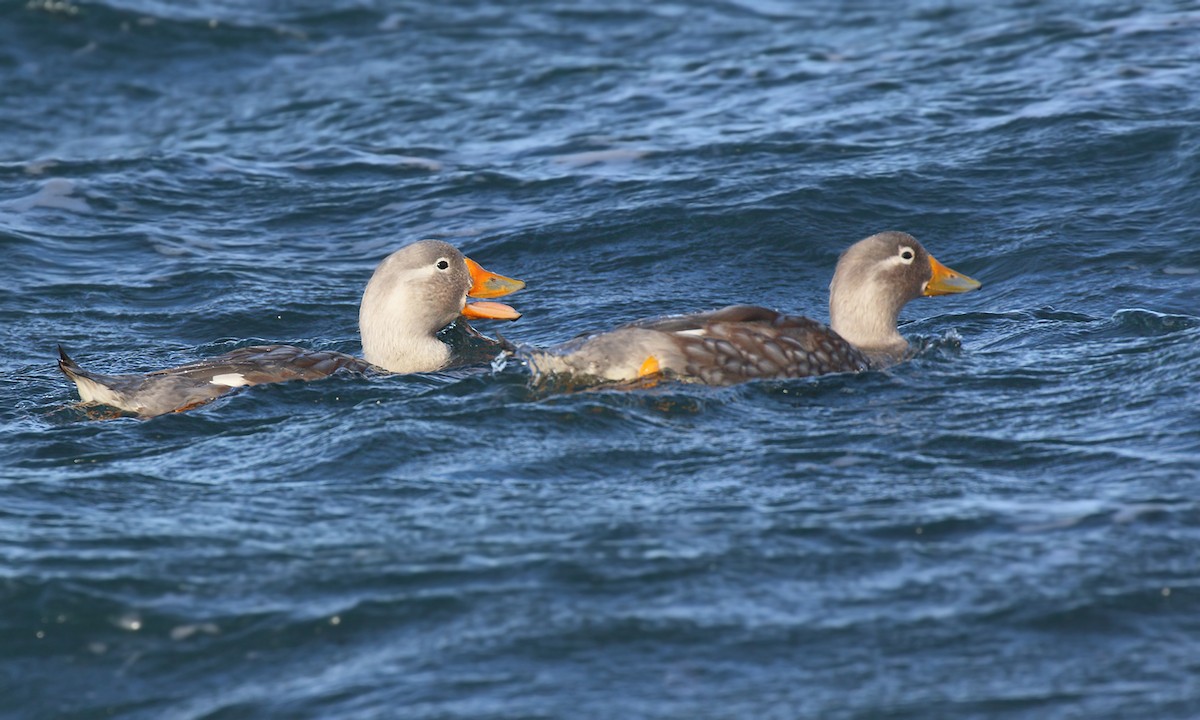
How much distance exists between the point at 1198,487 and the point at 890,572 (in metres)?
1.48

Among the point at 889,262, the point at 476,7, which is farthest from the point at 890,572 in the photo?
the point at 476,7

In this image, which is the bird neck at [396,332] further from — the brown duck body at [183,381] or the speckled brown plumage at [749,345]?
the speckled brown plumage at [749,345]

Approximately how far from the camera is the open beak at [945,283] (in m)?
9.49

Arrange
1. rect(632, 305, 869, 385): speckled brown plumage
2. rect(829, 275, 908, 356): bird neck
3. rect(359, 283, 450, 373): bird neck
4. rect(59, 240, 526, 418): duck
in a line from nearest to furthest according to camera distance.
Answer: rect(632, 305, 869, 385): speckled brown plumage < rect(59, 240, 526, 418): duck < rect(829, 275, 908, 356): bird neck < rect(359, 283, 450, 373): bird neck

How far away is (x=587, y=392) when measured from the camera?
7836 mm

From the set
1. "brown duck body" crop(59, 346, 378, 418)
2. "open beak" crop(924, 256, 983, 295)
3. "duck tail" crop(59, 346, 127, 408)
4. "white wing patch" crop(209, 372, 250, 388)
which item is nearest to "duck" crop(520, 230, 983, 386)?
"open beak" crop(924, 256, 983, 295)

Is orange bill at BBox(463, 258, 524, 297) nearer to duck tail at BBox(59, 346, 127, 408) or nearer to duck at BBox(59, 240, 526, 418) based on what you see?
duck at BBox(59, 240, 526, 418)

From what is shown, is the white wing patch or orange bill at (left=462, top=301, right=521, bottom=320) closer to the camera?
the white wing patch

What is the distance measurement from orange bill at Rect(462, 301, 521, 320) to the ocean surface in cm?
39

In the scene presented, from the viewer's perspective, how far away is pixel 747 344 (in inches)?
323

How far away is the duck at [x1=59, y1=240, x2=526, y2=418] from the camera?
819 cm

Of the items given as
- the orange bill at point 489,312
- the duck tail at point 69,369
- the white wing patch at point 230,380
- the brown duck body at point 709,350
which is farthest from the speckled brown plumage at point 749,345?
the duck tail at point 69,369

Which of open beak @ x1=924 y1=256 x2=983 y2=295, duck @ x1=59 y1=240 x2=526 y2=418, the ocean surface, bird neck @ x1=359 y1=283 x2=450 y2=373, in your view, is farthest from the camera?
open beak @ x1=924 y1=256 x2=983 y2=295

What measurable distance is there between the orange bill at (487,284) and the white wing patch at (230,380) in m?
1.82
